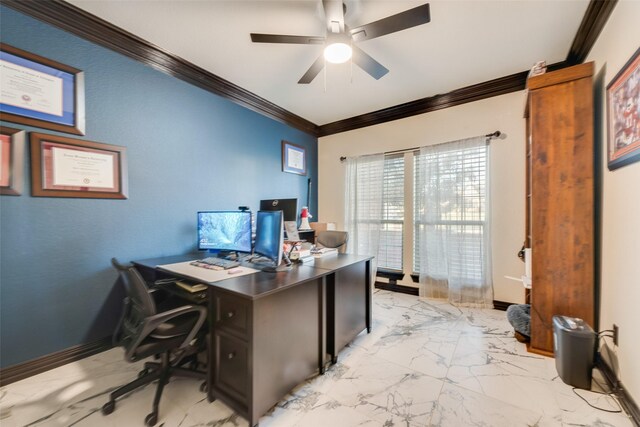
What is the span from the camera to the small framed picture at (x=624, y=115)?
1406 millimetres

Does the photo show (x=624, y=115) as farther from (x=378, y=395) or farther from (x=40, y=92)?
(x=40, y=92)

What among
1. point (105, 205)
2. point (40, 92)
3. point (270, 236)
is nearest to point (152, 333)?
point (270, 236)

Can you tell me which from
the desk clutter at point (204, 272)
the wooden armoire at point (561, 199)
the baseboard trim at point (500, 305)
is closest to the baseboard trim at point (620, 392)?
the wooden armoire at point (561, 199)

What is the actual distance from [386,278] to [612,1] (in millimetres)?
3386

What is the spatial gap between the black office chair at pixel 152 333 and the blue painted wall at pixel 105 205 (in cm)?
73

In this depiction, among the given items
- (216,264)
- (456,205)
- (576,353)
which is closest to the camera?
(576,353)

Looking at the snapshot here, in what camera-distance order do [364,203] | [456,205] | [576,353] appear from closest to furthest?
[576,353]
[456,205]
[364,203]

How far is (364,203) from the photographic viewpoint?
157 inches

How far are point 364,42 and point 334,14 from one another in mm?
622

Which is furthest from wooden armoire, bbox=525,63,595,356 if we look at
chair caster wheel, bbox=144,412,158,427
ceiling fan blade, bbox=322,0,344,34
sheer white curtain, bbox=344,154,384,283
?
chair caster wheel, bbox=144,412,158,427

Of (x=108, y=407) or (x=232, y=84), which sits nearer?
(x=108, y=407)

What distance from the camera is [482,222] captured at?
119 inches

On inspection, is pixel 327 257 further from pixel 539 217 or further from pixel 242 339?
pixel 539 217

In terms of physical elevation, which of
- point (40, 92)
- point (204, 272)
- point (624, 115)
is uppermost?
point (40, 92)
